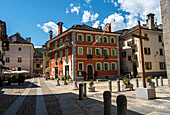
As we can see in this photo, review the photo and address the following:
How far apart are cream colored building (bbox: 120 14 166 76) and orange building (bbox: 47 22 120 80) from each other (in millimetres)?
2613

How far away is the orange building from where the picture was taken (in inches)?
1025

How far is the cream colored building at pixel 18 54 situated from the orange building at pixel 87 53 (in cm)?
1595

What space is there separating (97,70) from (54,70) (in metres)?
11.2

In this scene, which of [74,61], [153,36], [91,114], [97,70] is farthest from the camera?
[153,36]

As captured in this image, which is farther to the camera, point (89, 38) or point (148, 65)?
point (148, 65)

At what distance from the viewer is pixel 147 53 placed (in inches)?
1109

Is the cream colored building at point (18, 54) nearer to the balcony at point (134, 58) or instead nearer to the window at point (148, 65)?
the balcony at point (134, 58)

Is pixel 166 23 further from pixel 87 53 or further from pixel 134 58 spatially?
pixel 134 58

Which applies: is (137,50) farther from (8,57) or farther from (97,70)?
(8,57)

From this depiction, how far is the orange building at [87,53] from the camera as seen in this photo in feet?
85.5

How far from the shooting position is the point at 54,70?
32.7m

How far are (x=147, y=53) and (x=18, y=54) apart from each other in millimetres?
36012

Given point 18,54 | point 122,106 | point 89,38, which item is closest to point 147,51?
point 89,38

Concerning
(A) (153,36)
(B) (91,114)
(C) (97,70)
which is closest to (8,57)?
(C) (97,70)
